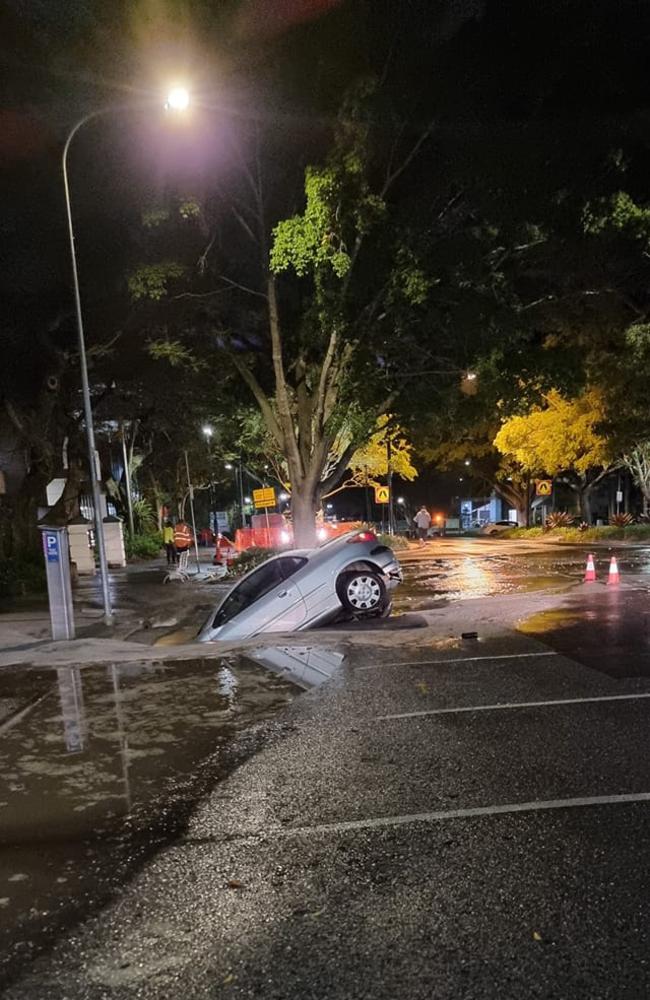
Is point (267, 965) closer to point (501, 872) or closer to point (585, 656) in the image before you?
point (501, 872)

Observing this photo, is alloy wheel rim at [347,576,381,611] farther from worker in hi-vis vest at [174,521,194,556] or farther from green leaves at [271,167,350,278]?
worker in hi-vis vest at [174,521,194,556]

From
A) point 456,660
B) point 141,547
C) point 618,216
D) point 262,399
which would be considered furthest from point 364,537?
point 141,547

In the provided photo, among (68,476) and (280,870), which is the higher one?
(68,476)

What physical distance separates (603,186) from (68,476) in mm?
16984

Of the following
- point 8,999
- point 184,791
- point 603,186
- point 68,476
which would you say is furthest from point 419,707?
point 68,476

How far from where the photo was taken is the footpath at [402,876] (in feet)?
8.90

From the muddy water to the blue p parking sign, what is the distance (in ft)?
7.71

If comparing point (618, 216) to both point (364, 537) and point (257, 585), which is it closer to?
point (364, 537)

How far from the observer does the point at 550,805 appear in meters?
4.10

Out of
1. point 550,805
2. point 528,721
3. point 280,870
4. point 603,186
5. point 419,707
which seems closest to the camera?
point 280,870

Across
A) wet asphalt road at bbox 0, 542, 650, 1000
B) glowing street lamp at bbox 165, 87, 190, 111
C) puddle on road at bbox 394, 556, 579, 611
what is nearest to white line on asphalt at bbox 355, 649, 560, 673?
wet asphalt road at bbox 0, 542, 650, 1000

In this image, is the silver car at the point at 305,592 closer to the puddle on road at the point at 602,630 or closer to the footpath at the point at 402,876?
the puddle on road at the point at 602,630

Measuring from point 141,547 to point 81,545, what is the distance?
8.75 meters

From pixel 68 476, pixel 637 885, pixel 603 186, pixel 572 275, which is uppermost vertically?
pixel 603 186
